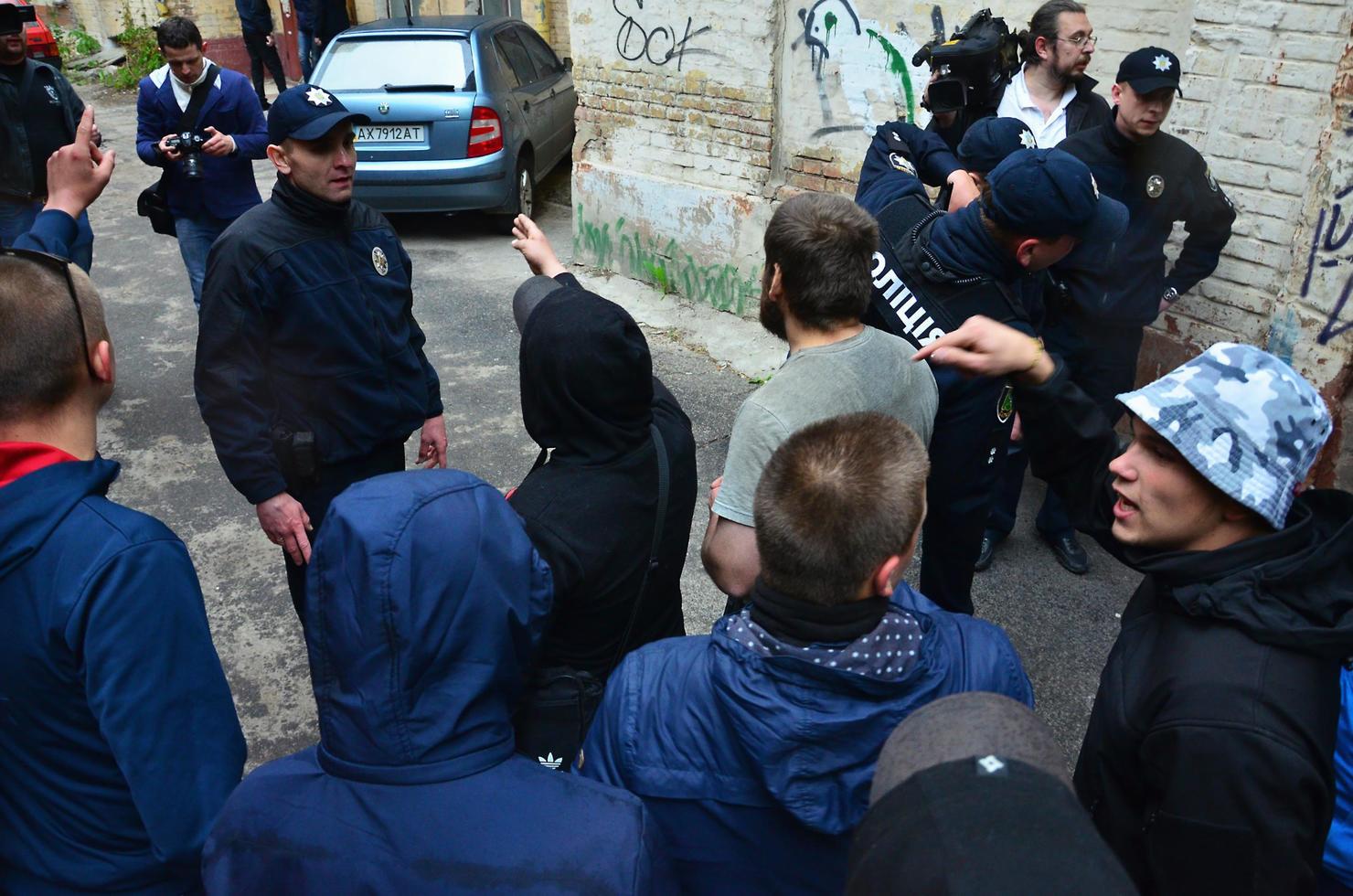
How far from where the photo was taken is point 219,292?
276cm

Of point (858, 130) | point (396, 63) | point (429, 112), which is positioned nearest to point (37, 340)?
point (858, 130)

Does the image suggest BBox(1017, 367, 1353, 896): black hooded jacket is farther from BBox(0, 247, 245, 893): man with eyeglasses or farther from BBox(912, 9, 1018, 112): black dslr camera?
BBox(912, 9, 1018, 112): black dslr camera

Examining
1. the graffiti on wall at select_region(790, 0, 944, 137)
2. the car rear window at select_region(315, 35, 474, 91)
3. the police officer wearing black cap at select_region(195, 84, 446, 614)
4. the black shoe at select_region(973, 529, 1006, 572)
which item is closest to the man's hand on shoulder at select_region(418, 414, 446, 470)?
the police officer wearing black cap at select_region(195, 84, 446, 614)

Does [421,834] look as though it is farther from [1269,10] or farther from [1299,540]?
[1269,10]

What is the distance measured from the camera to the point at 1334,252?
154 inches

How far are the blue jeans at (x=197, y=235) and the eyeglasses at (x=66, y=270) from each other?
11.6 ft

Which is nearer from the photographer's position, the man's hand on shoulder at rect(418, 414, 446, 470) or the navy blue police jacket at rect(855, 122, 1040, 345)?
the navy blue police jacket at rect(855, 122, 1040, 345)

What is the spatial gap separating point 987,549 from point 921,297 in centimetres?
175

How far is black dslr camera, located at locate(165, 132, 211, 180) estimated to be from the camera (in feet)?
15.9

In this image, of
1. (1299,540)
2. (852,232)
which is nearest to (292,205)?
(852,232)

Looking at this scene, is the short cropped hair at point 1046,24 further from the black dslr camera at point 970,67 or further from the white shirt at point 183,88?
the white shirt at point 183,88

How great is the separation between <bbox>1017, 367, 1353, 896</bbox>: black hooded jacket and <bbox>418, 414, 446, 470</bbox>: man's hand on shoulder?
93.8 inches

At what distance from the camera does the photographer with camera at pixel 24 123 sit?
4.65 meters

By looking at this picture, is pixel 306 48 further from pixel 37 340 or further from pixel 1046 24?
pixel 37 340
